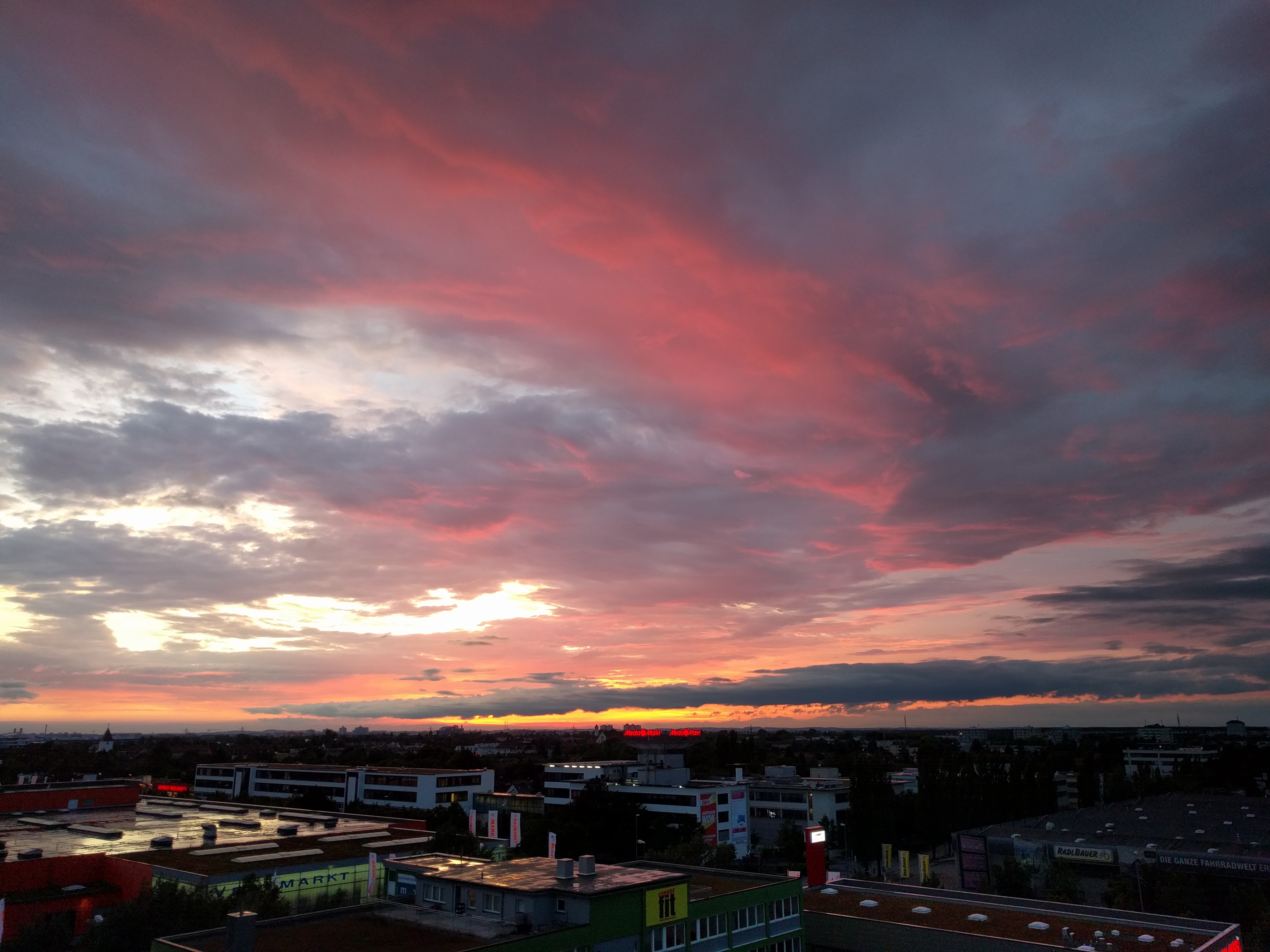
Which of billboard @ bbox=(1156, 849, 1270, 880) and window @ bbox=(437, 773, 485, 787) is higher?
billboard @ bbox=(1156, 849, 1270, 880)

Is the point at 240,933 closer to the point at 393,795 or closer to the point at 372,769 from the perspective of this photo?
the point at 393,795

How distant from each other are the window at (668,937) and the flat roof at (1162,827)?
185 feet

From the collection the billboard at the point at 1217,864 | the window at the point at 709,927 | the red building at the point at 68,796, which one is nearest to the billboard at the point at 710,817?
the billboard at the point at 1217,864

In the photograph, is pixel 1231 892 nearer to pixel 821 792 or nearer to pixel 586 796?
pixel 821 792

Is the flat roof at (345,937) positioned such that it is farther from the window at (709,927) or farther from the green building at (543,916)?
the window at (709,927)

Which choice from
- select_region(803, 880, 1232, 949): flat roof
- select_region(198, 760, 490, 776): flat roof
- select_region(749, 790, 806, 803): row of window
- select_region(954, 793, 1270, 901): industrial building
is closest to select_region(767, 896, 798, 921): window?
select_region(803, 880, 1232, 949): flat roof

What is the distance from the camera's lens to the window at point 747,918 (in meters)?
50.7

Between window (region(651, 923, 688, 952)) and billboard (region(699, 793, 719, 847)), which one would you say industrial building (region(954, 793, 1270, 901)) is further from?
window (region(651, 923, 688, 952))

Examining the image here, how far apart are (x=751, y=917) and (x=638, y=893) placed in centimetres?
1122

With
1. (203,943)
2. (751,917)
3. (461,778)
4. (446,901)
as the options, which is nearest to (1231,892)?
(751,917)

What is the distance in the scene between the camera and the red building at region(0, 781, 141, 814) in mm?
97750

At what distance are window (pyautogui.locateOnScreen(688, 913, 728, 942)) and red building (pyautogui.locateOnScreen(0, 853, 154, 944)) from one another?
41.5 m

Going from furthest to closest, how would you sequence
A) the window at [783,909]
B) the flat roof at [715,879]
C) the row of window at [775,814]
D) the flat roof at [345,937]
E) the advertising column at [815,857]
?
the row of window at [775,814] < the advertising column at [815,857] < the flat roof at [715,879] < the window at [783,909] < the flat roof at [345,937]

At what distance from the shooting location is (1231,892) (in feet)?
235
